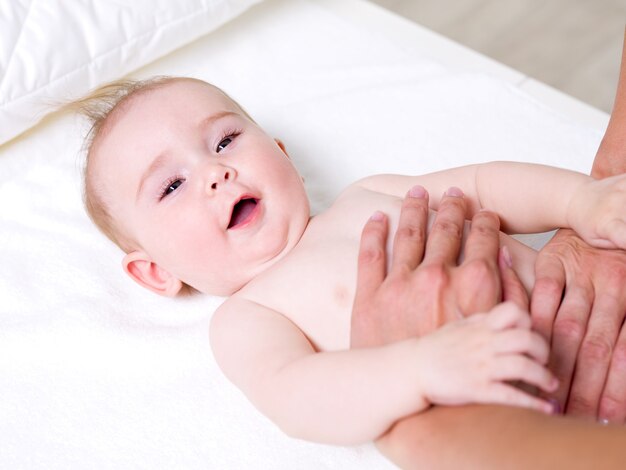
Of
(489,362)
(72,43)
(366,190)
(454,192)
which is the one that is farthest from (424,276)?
(72,43)

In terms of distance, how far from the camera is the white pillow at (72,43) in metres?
1.64

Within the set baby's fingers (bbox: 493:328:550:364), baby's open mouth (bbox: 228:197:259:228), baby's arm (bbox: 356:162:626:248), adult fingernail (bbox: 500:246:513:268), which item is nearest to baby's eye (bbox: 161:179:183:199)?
baby's open mouth (bbox: 228:197:259:228)

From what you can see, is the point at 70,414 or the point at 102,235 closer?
the point at 70,414

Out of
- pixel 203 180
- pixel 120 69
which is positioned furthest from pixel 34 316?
pixel 120 69

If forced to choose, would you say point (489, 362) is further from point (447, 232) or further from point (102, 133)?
point (102, 133)

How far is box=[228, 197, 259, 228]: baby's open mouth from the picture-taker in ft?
4.40

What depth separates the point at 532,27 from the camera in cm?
273

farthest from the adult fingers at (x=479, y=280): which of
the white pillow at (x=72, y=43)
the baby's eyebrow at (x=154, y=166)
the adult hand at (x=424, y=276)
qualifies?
the white pillow at (x=72, y=43)

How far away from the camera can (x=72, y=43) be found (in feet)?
5.51

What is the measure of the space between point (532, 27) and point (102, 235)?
1.79 metres

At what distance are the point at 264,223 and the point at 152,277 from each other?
25cm

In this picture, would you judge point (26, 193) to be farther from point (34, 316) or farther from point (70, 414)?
point (70, 414)

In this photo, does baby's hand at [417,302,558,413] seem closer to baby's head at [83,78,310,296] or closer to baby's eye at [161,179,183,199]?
baby's head at [83,78,310,296]

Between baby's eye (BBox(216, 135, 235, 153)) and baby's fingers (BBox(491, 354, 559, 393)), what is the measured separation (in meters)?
0.65
